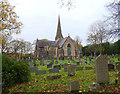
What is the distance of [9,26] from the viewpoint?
838cm

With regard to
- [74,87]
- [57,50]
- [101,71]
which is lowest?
[74,87]

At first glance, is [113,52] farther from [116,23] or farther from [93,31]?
[116,23]

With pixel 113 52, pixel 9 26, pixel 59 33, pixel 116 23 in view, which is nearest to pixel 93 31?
pixel 113 52

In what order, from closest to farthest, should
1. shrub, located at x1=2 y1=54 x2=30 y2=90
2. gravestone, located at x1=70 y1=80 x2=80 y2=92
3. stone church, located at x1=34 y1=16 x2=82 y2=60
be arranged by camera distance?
gravestone, located at x1=70 y1=80 x2=80 y2=92 < shrub, located at x1=2 y1=54 x2=30 y2=90 < stone church, located at x1=34 y1=16 x2=82 y2=60

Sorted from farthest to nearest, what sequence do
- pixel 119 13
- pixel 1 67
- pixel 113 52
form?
1. pixel 113 52
2. pixel 119 13
3. pixel 1 67

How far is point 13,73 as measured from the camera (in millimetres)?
5605

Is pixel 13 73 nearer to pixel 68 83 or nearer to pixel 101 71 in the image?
pixel 68 83

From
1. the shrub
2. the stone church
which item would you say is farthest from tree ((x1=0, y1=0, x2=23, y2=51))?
the stone church

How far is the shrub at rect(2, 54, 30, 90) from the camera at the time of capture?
5144mm

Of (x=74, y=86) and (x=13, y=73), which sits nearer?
(x=74, y=86)

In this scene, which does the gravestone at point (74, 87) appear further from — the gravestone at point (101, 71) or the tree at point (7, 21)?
the tree at point (7, 21)

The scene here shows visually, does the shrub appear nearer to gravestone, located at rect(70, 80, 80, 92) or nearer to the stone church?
gravestone, located at rect(70, 80, 80, 92)

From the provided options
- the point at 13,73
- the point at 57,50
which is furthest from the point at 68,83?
the point at 57,50

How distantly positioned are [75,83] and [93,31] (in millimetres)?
33358
